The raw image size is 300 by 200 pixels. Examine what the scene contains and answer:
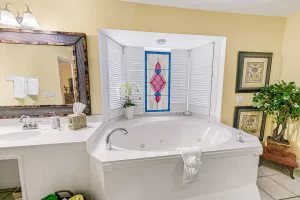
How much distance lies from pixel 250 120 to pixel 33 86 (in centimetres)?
324

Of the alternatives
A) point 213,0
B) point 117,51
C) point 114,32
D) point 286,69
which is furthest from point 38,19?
point 286,69

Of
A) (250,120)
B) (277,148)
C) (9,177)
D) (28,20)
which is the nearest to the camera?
(28,20)

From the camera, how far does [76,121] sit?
1.69 m

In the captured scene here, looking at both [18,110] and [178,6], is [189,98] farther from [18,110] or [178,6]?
[18,110]

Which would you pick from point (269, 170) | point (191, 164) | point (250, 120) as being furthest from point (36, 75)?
point (269, 170)

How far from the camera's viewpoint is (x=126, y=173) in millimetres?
1286

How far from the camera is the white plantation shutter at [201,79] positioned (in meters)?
2.42

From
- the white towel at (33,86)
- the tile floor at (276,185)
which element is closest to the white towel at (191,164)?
the tile floor at (276,185)

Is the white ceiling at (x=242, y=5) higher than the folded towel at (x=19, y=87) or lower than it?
higher

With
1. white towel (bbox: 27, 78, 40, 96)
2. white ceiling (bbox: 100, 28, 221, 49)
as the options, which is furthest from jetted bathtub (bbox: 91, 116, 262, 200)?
white ceiling (bbox: 100, 28, 221, 49)

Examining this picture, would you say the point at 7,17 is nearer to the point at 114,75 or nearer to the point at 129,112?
the point at 114,75

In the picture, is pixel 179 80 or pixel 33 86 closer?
pixel 33 86

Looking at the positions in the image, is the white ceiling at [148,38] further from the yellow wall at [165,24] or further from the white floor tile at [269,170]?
the white floor tile at [269,170]

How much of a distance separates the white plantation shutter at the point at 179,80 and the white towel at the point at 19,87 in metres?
2.24
